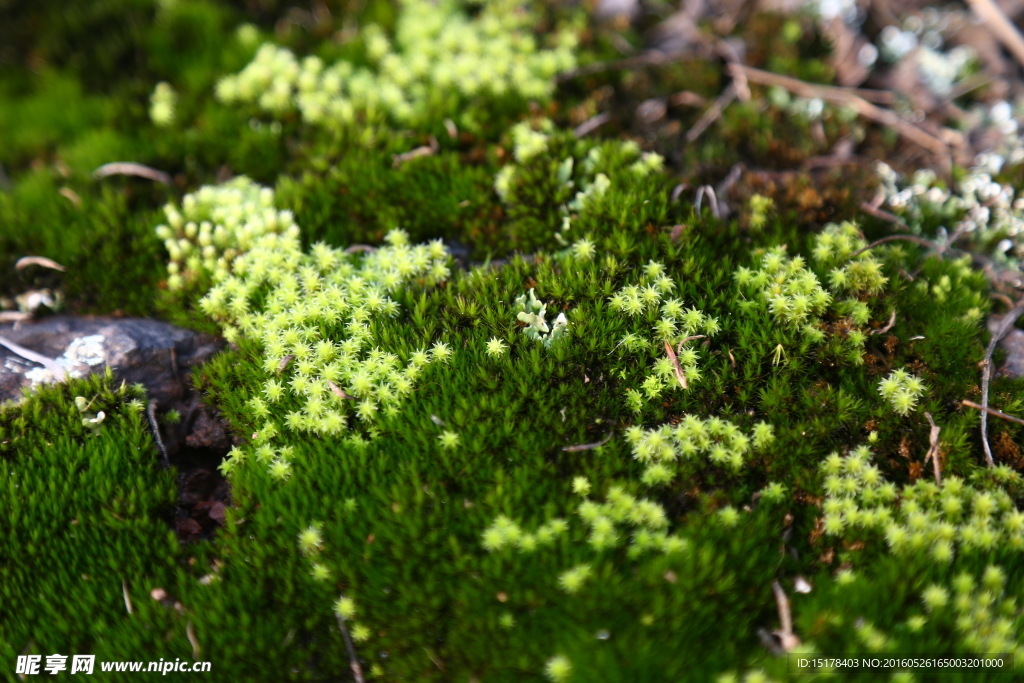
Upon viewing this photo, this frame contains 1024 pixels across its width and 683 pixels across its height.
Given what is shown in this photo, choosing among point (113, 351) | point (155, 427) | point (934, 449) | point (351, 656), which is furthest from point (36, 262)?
point (934, 449)

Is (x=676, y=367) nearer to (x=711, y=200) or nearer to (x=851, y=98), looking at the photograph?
(x=711, y=200)

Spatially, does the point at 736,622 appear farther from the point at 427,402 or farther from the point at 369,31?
the point at 369,31

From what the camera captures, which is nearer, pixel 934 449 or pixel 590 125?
pixel 934 449

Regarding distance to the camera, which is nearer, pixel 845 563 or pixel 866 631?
pixel 866 631

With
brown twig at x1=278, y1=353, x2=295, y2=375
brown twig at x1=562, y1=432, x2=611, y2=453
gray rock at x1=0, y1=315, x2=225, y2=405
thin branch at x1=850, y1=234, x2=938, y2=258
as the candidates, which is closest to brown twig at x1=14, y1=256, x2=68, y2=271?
gray rock at x1=0, y1=315, x2=225, y2=405

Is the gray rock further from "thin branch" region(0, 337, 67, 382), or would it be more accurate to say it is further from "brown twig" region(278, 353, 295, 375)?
"brown twig" region(278, 353, 295, 375)

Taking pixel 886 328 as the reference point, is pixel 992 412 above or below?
below

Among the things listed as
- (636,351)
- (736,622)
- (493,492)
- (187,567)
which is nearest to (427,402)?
(493,492)
